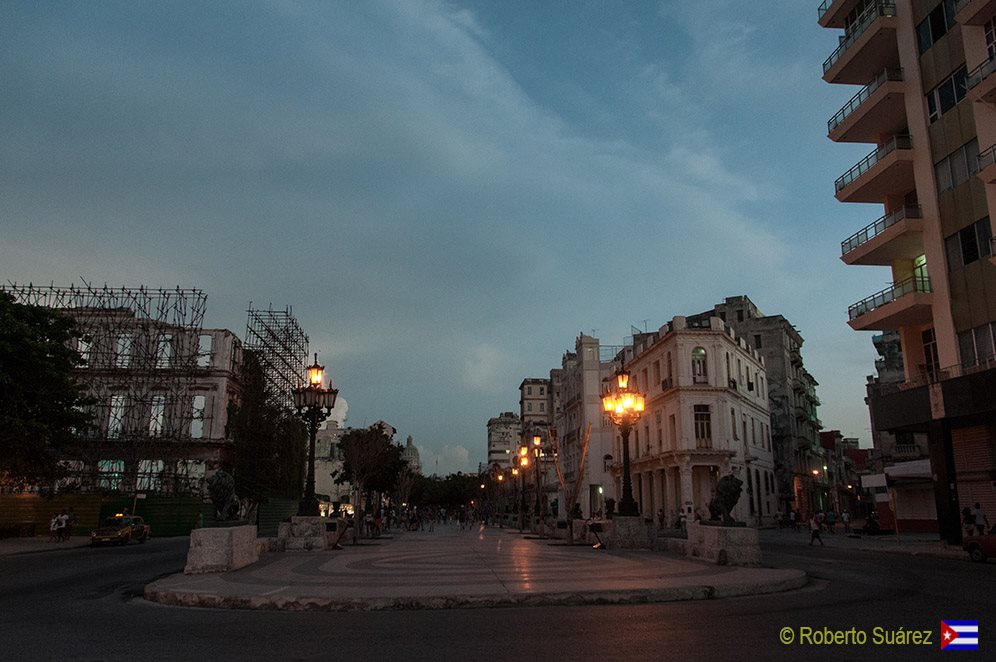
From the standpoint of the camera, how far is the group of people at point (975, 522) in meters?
24.3

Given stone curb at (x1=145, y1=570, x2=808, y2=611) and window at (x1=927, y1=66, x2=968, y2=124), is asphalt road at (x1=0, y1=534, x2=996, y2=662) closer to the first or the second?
stone curb at (x1=145, y1=570, x2=808, y2=611)

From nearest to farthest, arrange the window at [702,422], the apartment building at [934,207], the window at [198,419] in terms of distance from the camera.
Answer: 1. the apartment building at [934,207]
2. the window at [702,422]
3. the window at [198,419]

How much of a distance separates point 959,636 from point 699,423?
1654 inches

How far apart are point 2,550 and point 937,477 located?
126ft

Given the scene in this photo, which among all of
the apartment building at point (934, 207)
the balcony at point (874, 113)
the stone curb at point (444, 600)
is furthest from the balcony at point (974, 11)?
the stone curb at point (444, 600)

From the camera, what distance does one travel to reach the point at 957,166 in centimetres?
2681

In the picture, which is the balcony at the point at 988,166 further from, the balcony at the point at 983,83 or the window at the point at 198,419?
the window at the point at 198,419

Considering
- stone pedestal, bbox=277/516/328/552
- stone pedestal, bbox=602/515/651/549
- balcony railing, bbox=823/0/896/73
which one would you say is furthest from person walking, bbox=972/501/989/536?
stone pedestal, bbox=277/516/328/552

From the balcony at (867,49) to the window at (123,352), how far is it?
51.7 meters

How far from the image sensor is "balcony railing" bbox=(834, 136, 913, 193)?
2938 centimetres

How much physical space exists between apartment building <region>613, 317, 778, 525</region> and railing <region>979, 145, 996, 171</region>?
2444 centimetres

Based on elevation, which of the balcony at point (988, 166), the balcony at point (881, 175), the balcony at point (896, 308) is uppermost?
the balcony at point (881, 175)

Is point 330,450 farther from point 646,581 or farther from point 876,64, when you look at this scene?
point 646,581

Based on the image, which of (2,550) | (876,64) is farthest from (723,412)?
(2,550)
